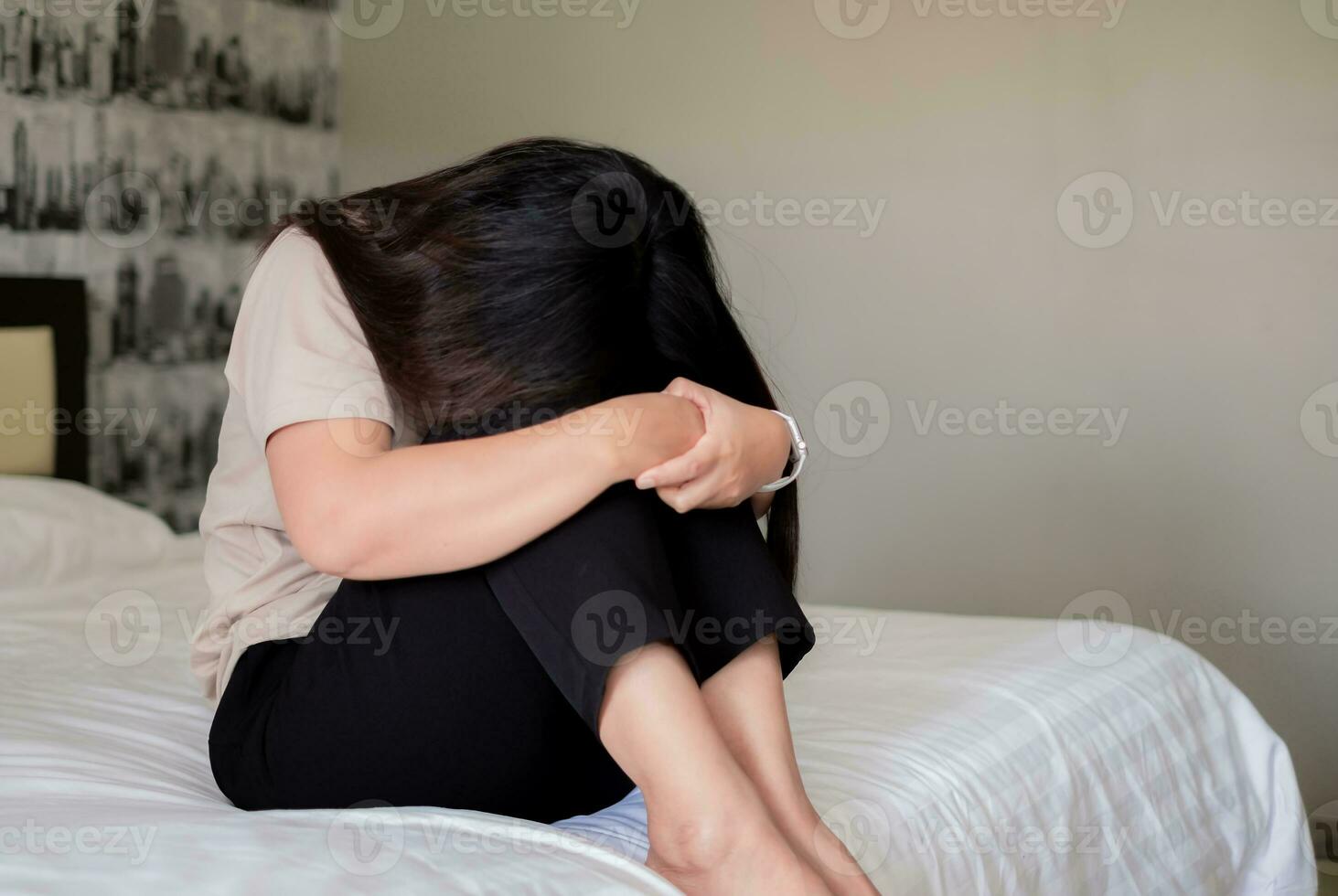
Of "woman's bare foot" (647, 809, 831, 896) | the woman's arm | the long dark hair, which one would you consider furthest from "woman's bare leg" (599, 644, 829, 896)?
the long dark hair

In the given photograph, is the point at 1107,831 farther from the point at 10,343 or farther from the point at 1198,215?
the point at 10,343

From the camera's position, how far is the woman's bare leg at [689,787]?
0.81 metres

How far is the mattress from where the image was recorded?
79 cm

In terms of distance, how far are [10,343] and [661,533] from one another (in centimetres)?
190

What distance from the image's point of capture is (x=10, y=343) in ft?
7.75

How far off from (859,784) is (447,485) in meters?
0.44

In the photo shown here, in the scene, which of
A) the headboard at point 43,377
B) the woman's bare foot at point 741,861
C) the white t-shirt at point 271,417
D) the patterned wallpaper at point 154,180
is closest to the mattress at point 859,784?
the woman's bare foot at point 741,861

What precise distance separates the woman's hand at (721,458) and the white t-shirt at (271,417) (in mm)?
225

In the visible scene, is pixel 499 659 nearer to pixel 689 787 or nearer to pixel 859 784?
pixel 689 787

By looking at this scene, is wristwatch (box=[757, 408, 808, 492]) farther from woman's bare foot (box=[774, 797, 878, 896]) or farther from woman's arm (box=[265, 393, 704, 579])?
woman's bare foot (box=[774, 797, 878, 896])

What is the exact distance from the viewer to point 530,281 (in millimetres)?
1007

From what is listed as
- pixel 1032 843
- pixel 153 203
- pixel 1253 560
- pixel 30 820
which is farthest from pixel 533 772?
pixel 153 203

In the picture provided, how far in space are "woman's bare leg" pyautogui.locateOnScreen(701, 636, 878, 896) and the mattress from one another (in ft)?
0.33

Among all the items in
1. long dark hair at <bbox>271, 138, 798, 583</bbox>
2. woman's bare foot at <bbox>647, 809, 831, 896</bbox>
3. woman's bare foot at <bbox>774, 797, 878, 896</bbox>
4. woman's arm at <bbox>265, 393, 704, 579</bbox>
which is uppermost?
long dark hair at <bbox>271, 138, 798, 583</bbox>
